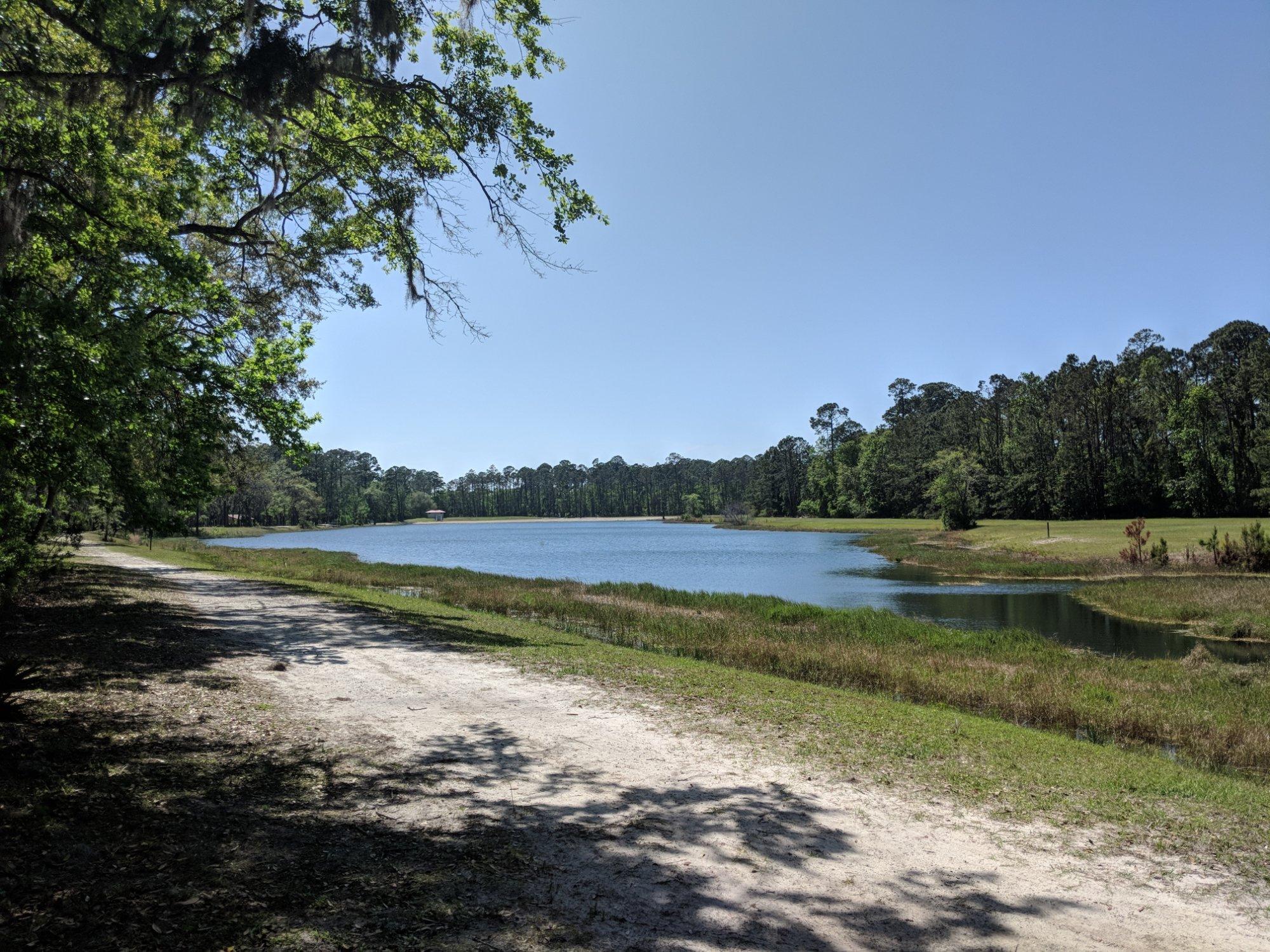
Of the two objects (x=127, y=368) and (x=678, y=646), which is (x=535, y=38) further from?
(x=678, y=646)

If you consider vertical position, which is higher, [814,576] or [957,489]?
[957,489]

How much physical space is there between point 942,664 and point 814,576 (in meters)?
26.9

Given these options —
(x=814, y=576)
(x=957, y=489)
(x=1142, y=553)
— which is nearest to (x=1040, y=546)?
(x=1142, y=553)

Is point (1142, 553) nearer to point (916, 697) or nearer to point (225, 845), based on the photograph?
point (916, 697)

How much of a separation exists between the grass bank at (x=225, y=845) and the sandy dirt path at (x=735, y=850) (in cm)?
32

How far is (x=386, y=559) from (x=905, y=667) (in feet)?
155

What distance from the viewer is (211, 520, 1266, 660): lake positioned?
2298 cm

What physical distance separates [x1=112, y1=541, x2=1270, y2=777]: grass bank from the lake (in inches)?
199

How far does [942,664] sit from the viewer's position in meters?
14.6

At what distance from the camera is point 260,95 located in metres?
7.45

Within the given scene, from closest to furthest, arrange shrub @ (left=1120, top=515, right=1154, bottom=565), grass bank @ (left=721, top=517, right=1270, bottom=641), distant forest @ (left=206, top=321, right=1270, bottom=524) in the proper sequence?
grass bank @ (left=721, top=517, right=1270, bottom=641) < shrub @ (left=1120, top=515, right=1154, bottom=565) < distant forest @ (left=206, top=321, right=1270, bottom=524)

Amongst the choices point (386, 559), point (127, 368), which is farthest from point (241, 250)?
point (386, 559)

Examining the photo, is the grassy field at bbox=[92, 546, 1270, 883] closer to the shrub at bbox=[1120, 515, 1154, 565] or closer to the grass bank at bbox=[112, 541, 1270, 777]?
the grass bank at bbox=[112, 541, 1270, 777]

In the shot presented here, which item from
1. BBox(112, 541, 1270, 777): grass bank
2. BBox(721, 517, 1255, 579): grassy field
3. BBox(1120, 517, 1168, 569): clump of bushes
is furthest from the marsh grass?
BBox(112, 541, 1270, 777): grass bank
